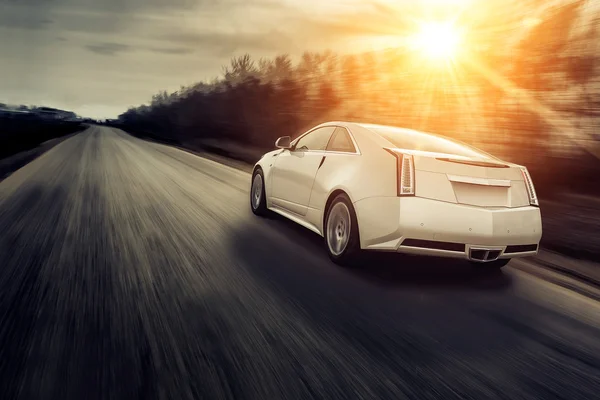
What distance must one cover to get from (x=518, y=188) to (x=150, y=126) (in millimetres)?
110497

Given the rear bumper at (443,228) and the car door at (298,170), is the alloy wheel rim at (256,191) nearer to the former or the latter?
the car door at (298,170)

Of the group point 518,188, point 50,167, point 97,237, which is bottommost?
point 50,167

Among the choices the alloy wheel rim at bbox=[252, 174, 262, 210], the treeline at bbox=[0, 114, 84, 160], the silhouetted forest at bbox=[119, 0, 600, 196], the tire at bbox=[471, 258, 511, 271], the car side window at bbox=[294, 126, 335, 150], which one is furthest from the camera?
the treeline at bbox=[0, 114, 84, 160]

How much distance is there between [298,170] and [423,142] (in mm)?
2034

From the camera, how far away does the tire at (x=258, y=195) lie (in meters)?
9.88

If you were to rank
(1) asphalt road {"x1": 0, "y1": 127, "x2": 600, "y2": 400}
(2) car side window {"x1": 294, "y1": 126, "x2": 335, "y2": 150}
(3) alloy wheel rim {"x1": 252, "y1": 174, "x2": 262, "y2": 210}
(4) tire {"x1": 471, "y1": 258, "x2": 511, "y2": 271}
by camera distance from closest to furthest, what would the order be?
(1) asphalt road {"x1": 0, "y1": 127, "x2": 600, "y2": 400} < (4) tire {"x1": 471, "y1": 258, "x2": 511, "y2": 271} < (2) car side window {"x1": 294, "y1": 126, "x2": 335, "y2": 150} < (3) alloy wheel rim {"x1": 252, "y1": 174, "x2": 262, "y2": 210}

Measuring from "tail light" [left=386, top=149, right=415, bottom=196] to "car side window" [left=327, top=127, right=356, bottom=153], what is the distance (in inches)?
39.5

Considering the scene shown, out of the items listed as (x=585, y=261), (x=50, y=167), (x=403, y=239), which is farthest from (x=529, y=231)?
(x=50, y=167)

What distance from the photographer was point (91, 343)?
3.96m

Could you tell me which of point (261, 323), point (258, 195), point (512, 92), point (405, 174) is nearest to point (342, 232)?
point (405, 174)

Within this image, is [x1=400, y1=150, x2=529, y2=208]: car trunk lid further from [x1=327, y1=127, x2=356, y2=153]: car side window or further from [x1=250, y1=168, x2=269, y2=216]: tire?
[x1=250, y1=168, x2=269, y2=216]: tire

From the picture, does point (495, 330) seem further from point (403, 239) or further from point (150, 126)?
point (150, 126)

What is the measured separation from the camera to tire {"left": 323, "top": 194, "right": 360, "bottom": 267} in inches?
250

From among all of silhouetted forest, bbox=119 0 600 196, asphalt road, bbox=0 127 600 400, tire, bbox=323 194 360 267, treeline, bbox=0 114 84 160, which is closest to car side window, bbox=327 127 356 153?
tire, bbox=323 194 360 267
